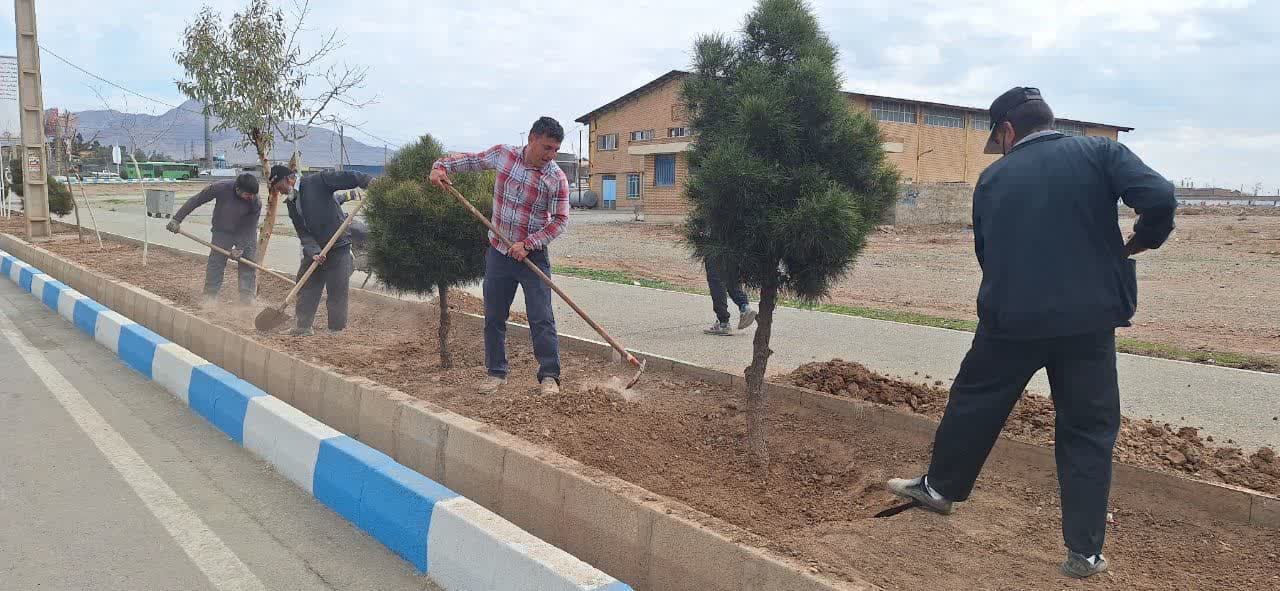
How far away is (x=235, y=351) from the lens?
640 cm

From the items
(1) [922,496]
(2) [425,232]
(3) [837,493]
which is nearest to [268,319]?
(2) [425,232]

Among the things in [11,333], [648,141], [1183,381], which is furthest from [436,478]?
[648,141]

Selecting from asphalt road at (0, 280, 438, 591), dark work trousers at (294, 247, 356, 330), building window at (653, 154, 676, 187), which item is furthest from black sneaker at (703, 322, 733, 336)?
building window at (653, 154, 676, 187)

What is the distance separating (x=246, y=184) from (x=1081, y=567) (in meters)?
8.55

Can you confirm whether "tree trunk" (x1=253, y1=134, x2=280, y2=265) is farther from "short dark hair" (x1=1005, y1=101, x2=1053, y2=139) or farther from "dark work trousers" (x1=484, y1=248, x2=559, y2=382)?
"short dark hair" (x1=1005, y1=101, x2=1053, y2=139)

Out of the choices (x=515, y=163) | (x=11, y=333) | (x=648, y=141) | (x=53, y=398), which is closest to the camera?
(x=515, y=163)

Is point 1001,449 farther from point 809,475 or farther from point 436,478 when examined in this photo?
point 436,478

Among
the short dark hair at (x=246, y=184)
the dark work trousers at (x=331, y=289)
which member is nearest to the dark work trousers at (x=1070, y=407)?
the dark work trousers at (x=331, y=289)

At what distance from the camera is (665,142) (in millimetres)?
40000

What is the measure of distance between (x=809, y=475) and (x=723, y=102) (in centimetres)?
170

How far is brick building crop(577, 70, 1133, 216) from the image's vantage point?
38656 mm

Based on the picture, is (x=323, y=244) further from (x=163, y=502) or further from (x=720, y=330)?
(x=163, y=502)

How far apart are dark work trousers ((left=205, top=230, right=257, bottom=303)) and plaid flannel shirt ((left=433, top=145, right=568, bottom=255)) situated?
525 centimetres

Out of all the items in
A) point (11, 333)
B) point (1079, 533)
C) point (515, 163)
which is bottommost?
point (11, 333)
